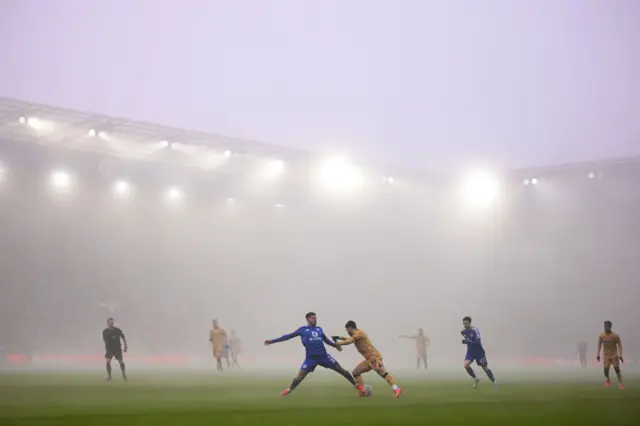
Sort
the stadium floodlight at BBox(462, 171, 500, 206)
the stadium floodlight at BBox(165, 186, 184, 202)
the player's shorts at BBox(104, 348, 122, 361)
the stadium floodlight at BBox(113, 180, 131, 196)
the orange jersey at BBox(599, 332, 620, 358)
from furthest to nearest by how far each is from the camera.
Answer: the stadium floodlight at BBox(462, 171, 500, 206) → the stadium floodlight at BBox(165, 186, 184, 202) → the stadium floodlight at BBox(113, 180, 131, 196) → the player's shorts at BBox(104, 348, 122, 361) → the orange jersey at BBox(599, 332, 620, 358)

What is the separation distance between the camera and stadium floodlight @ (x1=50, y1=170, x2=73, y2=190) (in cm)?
5409

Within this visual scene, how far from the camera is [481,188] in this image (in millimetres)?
67375

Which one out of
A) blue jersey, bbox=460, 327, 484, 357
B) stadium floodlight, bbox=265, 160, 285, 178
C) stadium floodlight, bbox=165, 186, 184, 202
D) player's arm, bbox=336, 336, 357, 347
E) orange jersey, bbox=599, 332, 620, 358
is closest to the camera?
player's arm, bbox=336, 336, 357, 347

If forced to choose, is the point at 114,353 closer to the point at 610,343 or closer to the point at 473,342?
the point at 473,342

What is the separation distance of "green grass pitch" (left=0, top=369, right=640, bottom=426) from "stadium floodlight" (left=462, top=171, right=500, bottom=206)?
4210 cm

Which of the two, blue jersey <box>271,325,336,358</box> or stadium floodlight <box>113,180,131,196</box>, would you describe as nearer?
blue jersey <box>271,325,336,358</box>

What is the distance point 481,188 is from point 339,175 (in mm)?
13104

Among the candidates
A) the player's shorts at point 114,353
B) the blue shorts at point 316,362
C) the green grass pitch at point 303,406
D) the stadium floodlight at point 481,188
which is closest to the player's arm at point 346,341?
the blue shorts at point 316,362

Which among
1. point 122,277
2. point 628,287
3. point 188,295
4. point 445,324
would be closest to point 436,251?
point 445,324

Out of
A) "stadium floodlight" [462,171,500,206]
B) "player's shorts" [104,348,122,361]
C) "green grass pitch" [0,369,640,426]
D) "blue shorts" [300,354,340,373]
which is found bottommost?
"green grass pitch" [0,369,640,426]

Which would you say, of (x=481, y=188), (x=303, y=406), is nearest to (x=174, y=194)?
(x=481, y=188)

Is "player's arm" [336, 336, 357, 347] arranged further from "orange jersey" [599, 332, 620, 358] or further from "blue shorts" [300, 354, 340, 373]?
"orange jersey" [599, 332, 620, 358]

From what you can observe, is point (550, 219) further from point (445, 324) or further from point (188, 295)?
point (188, 295)

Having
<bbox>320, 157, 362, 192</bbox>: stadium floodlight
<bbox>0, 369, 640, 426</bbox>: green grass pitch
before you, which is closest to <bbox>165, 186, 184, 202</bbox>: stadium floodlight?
<bbox>320, 157, 362, 192</bbox>: stadium floodlight
